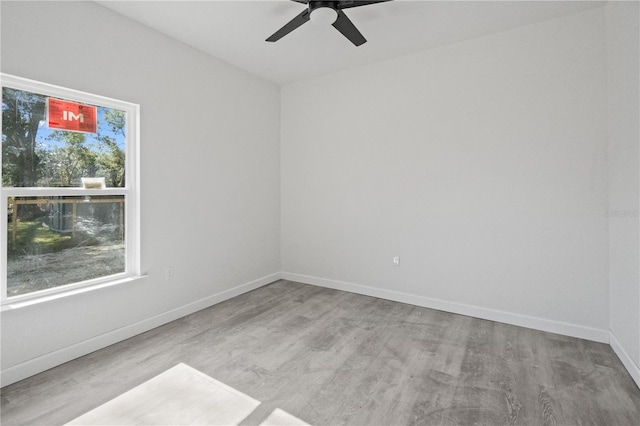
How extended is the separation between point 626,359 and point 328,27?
3.66 metres

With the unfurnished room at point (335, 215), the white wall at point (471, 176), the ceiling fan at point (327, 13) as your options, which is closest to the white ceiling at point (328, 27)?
the unfurnished room at point (335, 215)

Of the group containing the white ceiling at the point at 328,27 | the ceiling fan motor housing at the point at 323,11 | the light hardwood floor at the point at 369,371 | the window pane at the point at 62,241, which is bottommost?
the light hardwood floor at the point at 369,371

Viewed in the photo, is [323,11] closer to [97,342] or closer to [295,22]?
[295,22]

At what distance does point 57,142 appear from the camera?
241 cm

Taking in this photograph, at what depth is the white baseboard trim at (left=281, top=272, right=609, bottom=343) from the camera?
273 centimetres

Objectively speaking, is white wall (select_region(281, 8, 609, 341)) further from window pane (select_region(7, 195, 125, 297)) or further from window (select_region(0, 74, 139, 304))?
window pane (select_region(7, 195, 125, 297))

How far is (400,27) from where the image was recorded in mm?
2916

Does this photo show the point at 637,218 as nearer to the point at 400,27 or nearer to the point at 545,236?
the point at 545,236

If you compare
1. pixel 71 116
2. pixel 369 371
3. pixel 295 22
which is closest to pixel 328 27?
pixel 295 22

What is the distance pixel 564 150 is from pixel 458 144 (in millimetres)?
902

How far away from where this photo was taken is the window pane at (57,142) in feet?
7.14

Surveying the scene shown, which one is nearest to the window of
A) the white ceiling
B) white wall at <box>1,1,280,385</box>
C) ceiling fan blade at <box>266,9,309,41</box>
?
white wall at <box>1,1,280,385</box>

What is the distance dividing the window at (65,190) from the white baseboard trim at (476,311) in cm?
241

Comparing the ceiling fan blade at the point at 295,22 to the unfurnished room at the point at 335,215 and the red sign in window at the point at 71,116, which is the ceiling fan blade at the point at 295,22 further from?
the red sign in window at the point at 71,116
